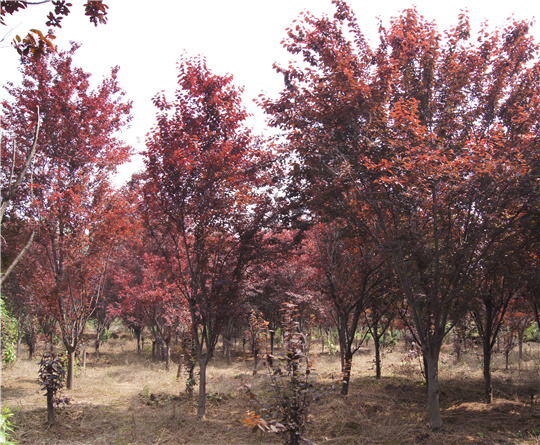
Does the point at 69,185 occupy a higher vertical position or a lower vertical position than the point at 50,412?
higher

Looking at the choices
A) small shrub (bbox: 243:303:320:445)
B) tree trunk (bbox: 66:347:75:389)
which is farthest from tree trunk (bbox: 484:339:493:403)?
tree trunk (bbox: 66:347:75:389)

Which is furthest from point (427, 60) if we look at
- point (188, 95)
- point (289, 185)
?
point (188, 95)

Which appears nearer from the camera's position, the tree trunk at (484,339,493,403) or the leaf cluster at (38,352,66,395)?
the leaf cluster at (38,352,66,395)

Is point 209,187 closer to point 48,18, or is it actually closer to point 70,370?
point 48,18

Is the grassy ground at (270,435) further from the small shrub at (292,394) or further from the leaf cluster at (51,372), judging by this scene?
the leaf cluster at (51,372)

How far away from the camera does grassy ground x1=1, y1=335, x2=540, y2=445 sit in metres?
6.07

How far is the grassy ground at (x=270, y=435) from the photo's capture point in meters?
6.07

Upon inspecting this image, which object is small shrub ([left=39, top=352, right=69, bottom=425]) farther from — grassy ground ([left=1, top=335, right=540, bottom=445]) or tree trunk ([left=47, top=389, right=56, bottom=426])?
grassy ground ([left=1, top=335, right=540, bottom=445])

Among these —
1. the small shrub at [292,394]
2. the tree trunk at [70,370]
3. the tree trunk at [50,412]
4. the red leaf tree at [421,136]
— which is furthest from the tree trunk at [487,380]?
the tree trunk at [70,370]

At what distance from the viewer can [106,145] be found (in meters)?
10.9

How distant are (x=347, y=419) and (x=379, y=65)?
22.1 ft

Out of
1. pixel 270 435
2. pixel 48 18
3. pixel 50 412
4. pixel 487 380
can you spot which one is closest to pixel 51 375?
pixel 50 412

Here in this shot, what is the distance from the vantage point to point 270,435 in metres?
6.22

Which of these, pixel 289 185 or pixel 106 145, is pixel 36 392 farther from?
pixel 289 185
